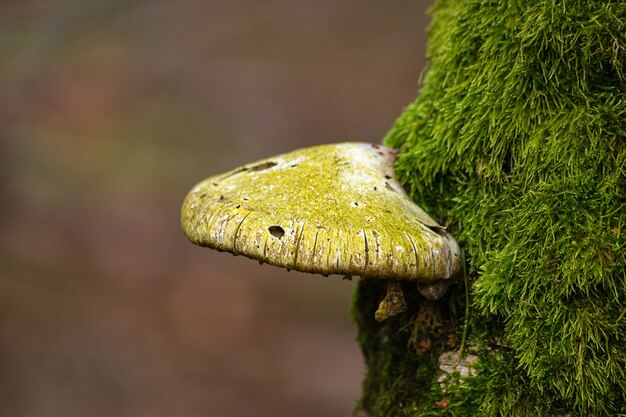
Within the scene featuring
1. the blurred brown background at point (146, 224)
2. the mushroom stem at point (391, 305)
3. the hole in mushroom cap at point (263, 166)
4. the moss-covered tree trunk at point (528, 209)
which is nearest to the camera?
the moss-covered tree trunk at point (528, 209)

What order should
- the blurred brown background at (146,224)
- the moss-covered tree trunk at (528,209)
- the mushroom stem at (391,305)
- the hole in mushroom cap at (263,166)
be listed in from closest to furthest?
the moss-covered tree trunk at (528,209) < the mushroom stem at (391,305) < the hole in mushroom cap at (263,166) < the blurred brown background at (146,224)

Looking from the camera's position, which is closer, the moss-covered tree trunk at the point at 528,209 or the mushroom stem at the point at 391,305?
the moss-covered tree trunk at the point at 528,209

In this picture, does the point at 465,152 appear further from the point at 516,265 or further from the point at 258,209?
the point at 258,209

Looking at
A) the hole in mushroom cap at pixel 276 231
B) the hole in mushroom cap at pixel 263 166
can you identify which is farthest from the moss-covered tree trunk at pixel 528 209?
the hole in mushroom cap at pixel 276 231

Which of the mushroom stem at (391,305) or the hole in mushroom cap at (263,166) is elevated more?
the hole in mushroom cap at (263,166)

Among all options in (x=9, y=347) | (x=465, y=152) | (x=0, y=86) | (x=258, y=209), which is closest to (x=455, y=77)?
(x=465, y=152)

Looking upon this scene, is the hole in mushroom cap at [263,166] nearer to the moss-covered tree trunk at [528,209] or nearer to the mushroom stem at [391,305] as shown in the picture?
the moss-covered tree trunk at [528,209]

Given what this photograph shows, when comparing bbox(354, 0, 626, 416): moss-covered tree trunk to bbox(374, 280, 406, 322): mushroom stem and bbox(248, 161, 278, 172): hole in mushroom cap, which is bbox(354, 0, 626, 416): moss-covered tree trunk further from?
bbox(248, 161, 278, 172): hole in mushroom cap
